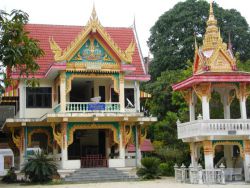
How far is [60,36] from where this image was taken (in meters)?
27.0

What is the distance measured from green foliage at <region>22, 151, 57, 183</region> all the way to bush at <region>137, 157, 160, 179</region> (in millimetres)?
4130

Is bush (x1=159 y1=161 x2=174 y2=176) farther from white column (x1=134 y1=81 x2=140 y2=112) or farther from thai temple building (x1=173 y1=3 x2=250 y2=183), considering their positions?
→ thai temple building (x1=173 y1=3 x2=250 y2=183)

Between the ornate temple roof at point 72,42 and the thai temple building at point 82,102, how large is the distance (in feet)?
0.16

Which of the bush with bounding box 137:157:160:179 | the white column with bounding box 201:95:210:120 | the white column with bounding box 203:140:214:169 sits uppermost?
the white column with bounding box 201:95:210:120

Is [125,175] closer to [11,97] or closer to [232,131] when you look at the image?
[232,131]

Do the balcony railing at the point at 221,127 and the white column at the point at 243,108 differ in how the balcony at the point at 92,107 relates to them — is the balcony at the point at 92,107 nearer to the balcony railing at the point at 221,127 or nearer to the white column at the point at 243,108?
the balcony railing at the point at 221,127

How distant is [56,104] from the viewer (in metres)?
25.1

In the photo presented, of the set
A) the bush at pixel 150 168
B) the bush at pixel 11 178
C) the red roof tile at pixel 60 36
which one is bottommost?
the bush at pixel 11 178

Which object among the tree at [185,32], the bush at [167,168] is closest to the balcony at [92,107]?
the bush at [167,168]

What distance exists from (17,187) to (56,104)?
6.75m

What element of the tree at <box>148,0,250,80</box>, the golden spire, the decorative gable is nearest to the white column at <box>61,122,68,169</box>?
the decorative gable

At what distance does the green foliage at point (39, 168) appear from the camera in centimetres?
2100

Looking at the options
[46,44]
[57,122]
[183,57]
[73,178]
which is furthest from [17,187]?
[183,57]

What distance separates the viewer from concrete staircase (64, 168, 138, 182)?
21641mm
